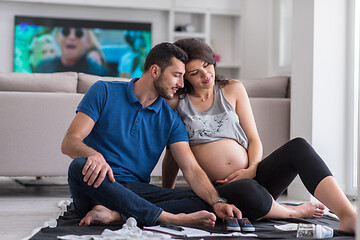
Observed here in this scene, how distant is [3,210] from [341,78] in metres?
2.31

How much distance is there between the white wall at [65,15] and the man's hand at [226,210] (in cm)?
507

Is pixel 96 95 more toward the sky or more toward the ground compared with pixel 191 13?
more toward the ground

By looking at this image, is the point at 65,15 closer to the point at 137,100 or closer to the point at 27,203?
the point at 27,203

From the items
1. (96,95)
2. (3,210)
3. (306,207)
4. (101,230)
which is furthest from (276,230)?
(3,210)

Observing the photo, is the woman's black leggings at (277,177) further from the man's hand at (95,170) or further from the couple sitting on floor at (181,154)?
the man's hand at (95,170)

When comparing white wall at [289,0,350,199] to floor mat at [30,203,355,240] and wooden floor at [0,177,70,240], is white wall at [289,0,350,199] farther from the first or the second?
wooden floor at [0,177,70,240]

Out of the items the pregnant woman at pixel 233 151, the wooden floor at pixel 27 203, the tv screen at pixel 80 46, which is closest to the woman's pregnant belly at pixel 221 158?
the pregnant woman at pixel 233 151

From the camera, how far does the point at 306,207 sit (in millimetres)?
2307

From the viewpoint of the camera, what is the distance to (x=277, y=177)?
218 centimetres

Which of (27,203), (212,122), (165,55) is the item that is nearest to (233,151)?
(212,122)

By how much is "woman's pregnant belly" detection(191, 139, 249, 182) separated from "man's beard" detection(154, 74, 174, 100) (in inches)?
11.7

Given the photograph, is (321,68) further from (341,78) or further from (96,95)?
(96,95)

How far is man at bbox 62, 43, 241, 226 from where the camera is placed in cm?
204

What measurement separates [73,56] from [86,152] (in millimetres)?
5019
